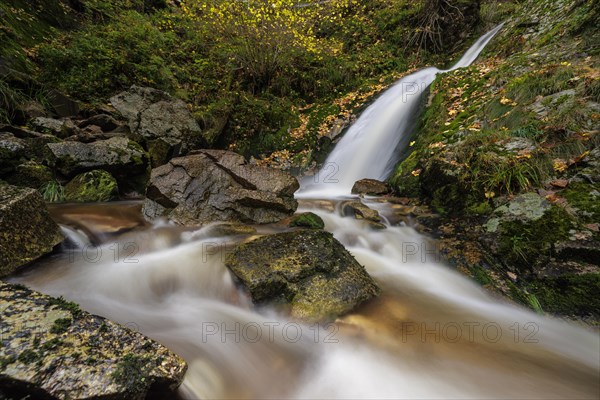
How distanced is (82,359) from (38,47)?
27.9ft

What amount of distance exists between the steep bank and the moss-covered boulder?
16.7ft

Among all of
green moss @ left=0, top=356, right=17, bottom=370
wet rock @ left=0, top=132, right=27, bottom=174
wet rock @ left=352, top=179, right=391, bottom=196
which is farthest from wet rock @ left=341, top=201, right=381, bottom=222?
wet rock @ left=0, top=132, right=27, bottom=174

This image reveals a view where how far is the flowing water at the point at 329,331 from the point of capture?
5.88ft

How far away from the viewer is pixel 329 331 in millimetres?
2199

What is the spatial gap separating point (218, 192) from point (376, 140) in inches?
187

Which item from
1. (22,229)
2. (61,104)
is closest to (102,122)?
(61,104)

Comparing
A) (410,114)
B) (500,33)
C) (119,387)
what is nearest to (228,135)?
(410,114)

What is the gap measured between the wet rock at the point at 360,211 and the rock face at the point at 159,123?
412 centimetres

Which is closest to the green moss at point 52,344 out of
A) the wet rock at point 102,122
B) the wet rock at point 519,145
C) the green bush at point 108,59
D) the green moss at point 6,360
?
the green moss at point 6,360

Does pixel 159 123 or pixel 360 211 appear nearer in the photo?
pixel 360 211

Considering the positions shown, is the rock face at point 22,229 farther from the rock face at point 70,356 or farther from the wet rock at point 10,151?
→ the wet rock at point 10,151

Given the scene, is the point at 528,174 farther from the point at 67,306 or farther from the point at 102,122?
the point at 102,122

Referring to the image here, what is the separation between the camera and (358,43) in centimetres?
1180

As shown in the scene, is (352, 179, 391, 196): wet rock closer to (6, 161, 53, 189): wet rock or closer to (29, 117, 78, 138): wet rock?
(6, 161, 53, 189): wet rock
